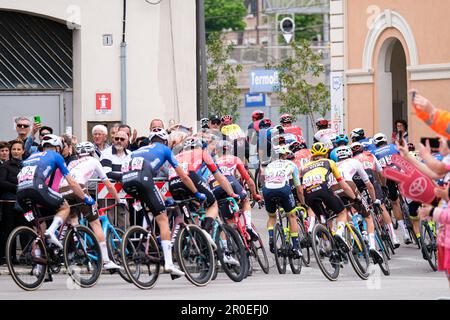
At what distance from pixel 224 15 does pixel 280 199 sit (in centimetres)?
8438

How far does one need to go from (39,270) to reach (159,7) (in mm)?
12866

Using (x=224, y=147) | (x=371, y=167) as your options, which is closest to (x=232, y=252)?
(x=371, y=167)

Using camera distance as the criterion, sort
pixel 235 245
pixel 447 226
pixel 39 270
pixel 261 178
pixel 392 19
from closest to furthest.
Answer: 1. pixel 447 226
2. pixel 39 270
3. pixel 235 245
4. pixel 261 178
5. pixel 392 19

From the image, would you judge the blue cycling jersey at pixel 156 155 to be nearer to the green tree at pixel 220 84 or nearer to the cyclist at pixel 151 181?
the cyclist at pixel 151 181

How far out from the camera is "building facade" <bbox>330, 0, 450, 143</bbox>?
32.8 m

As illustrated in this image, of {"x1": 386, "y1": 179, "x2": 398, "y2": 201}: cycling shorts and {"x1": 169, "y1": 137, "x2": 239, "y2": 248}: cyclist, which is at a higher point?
{"x1": 169, "y1": 137, "x2": 239, "y2": 248}: cyclist

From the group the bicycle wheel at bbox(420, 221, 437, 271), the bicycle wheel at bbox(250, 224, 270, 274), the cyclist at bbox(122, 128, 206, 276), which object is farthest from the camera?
the bicycle wheel at bbox(420, 221, 437, 271)

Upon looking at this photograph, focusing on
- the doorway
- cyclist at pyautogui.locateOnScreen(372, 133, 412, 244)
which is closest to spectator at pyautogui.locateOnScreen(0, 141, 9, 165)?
cyclist at pyautogui.locateOnScreen(372, 133, 412, 244)

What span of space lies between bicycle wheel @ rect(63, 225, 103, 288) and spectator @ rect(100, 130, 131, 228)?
8.78 ft

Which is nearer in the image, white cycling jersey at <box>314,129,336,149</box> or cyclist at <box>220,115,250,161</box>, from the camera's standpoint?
white cycling jersey at <box>314,129,336,149</box>

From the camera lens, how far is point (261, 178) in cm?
2977

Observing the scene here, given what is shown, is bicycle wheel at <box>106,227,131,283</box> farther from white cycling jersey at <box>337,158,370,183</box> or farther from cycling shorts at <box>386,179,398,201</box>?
cycling shorts at <box>386,179,398,201</box>
